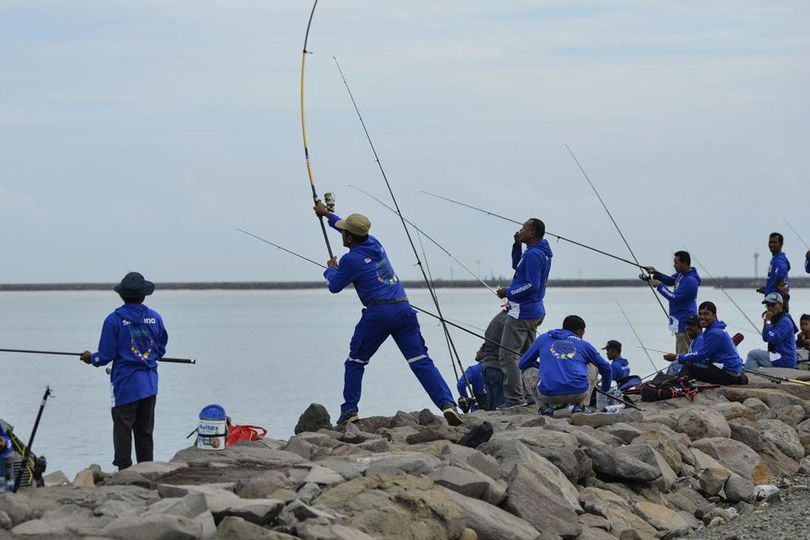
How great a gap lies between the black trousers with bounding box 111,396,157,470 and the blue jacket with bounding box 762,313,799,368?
25.9 feet

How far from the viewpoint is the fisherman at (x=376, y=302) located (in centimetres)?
1009

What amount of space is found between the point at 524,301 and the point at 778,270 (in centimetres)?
502

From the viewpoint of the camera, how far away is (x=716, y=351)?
40.8ft

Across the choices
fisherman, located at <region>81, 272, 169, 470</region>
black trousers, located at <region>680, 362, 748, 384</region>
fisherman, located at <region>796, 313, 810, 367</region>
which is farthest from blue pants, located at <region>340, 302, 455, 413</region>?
fisherman, located at <region>796, 313, 810, 367</region>

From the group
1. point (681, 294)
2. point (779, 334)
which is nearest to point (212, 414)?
point (681, 294)

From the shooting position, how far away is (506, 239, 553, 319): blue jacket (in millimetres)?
11266

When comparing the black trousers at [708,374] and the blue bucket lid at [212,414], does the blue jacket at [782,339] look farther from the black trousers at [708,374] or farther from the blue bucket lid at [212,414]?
the blue bucket lid at [212,414]

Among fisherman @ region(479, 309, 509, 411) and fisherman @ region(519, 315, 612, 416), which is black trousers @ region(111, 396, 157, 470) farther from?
fisherman @ region(479, 309, 509, 411)

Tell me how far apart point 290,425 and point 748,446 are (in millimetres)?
14026

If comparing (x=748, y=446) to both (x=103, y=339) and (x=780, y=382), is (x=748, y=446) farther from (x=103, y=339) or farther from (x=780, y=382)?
(x=103, y=339)

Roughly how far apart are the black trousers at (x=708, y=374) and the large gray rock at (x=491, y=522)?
522 centimetres

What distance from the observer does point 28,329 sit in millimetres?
71062

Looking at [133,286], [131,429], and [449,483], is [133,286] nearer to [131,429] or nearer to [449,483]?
[131,429]

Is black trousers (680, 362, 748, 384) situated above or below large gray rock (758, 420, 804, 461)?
above
